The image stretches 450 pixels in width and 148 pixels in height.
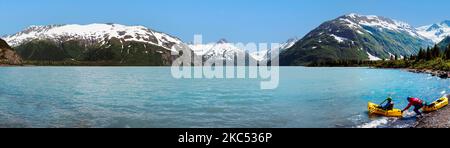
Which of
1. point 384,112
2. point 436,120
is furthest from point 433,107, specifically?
point 436,120

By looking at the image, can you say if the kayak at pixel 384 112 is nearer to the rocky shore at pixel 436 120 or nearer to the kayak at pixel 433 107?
the rocky shore at pixel 436 120

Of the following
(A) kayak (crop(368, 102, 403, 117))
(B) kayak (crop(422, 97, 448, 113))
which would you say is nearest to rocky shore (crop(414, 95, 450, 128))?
(B) kayak (crop(422, 97, 448, 113))

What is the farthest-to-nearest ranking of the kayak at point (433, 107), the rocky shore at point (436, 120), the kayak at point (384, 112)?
the kayak at point (433, 107) < the kayak at point (384, 112) < the rocky shore at point (436, 120)

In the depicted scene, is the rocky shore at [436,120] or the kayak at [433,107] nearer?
the rocky shore at [436,120]

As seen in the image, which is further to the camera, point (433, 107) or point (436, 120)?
point (433, 107)

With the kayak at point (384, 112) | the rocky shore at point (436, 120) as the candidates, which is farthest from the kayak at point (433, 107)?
the kayak at point (384, 112)

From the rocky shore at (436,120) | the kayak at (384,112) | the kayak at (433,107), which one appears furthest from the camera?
the kayak at (433,107)

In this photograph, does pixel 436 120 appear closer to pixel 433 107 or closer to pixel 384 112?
pixel 384 112

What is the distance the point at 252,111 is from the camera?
49188 millimetres
